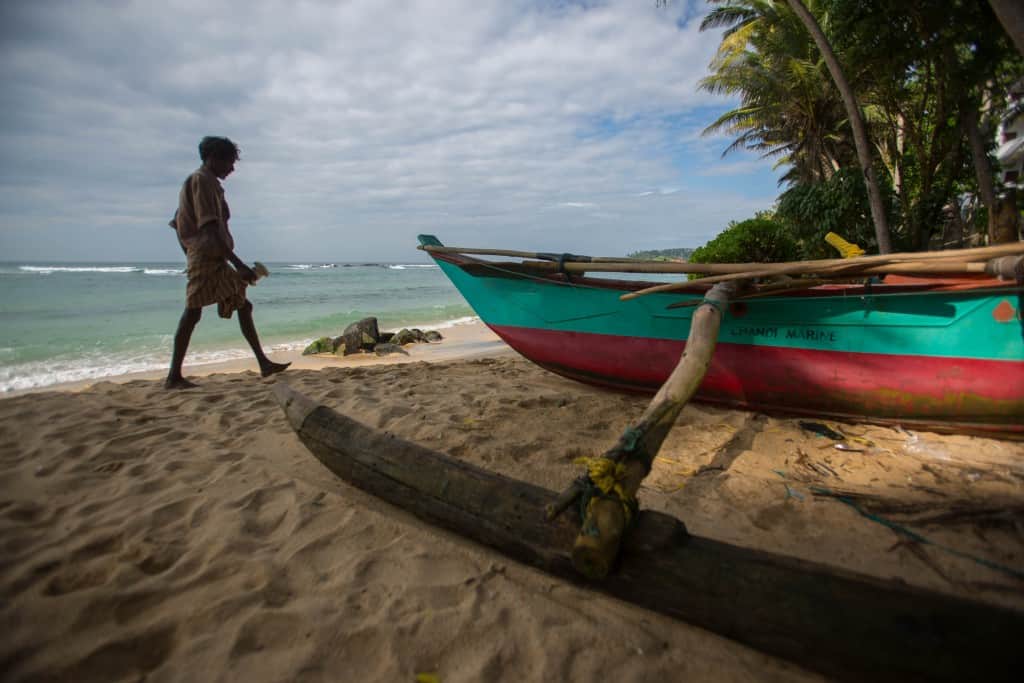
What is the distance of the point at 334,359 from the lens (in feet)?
24.8

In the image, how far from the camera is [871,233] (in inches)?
423

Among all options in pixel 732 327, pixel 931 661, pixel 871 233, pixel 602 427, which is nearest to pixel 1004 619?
pixel 931 661

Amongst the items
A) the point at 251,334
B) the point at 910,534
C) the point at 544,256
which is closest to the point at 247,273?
the point at 251,334

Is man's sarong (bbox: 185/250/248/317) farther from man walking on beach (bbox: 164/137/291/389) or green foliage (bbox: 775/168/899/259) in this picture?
green foliage (bbox: 775/168/899/259)

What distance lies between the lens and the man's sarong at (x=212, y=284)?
3973mm

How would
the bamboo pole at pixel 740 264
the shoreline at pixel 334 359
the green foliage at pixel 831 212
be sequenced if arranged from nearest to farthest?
1. the bamboo pole at pixel 740 264
2. the shoreline at pixel 334 359
3. the green foliage at pixel 831 212

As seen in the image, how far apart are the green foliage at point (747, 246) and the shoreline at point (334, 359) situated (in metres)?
4.18

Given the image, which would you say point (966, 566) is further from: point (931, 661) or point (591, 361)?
point (591, 361)

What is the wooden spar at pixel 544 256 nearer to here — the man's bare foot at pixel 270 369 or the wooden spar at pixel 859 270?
the wooden spar at pixel 859 270

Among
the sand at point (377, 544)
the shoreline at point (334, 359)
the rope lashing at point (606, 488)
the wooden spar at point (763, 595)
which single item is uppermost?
the rope lashing at point (606, 488)

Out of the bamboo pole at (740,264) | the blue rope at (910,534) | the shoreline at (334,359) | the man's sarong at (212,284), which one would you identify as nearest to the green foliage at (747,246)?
the shoreline at (334,359)

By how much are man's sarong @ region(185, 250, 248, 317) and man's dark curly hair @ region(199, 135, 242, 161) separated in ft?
2.76

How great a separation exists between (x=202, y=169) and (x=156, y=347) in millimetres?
5924

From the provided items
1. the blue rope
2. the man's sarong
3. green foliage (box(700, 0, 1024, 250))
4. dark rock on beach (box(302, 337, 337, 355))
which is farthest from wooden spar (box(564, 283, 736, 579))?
dark rock on beach (box(302, 337, 337, 355))
